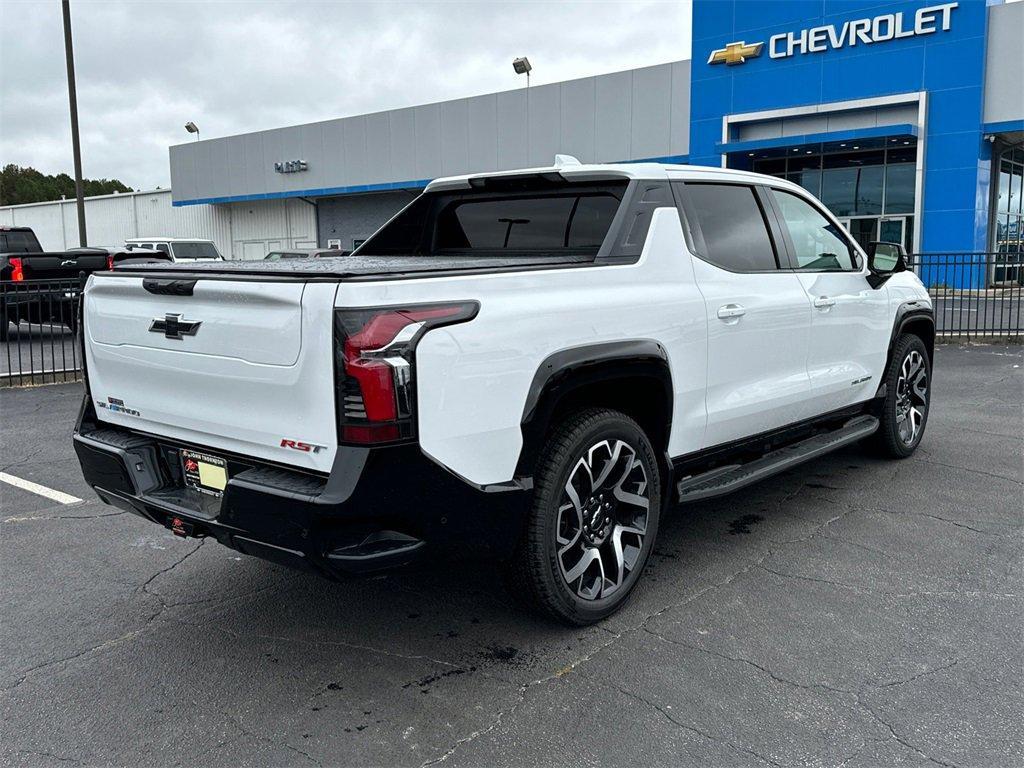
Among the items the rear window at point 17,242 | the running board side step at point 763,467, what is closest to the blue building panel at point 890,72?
the rear window at point 17,242

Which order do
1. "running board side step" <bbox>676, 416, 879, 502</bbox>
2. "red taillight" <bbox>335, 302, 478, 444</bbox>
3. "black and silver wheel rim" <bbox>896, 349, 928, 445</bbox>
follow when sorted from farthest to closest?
"black and silver wheel rim" <bbox>896, 349, 928, 445</bbox> → "running board side step" <bbox>676, 416, 879, 502</bbox> → "red taillight" <bbox>335, 302, 478, 444</bbox>

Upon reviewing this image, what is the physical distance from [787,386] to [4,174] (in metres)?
135

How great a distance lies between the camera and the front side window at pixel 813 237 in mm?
4984

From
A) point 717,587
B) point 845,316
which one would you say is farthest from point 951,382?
point 717,587

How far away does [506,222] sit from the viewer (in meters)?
4.72

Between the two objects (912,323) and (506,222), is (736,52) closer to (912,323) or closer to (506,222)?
(912,323)

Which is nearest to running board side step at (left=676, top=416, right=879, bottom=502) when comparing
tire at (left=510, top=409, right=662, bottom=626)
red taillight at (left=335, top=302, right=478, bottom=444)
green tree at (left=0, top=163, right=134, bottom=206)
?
tire at (left=510, top=409, right=662, bottom=626)

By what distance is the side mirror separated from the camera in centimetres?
557

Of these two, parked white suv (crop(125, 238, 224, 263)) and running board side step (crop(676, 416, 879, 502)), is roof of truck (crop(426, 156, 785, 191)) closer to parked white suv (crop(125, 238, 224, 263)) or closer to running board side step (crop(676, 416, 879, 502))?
running board side step (crop(676, 416, 879, 502))

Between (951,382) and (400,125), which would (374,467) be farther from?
(400,125)

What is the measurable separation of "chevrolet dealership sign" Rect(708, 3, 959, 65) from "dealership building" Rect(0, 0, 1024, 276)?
4 centimetres

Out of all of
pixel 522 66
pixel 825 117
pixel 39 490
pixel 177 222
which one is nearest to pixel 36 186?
pixel 177 222

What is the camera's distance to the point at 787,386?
15.3 ft

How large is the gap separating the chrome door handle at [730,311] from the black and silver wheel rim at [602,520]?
0.89 m
